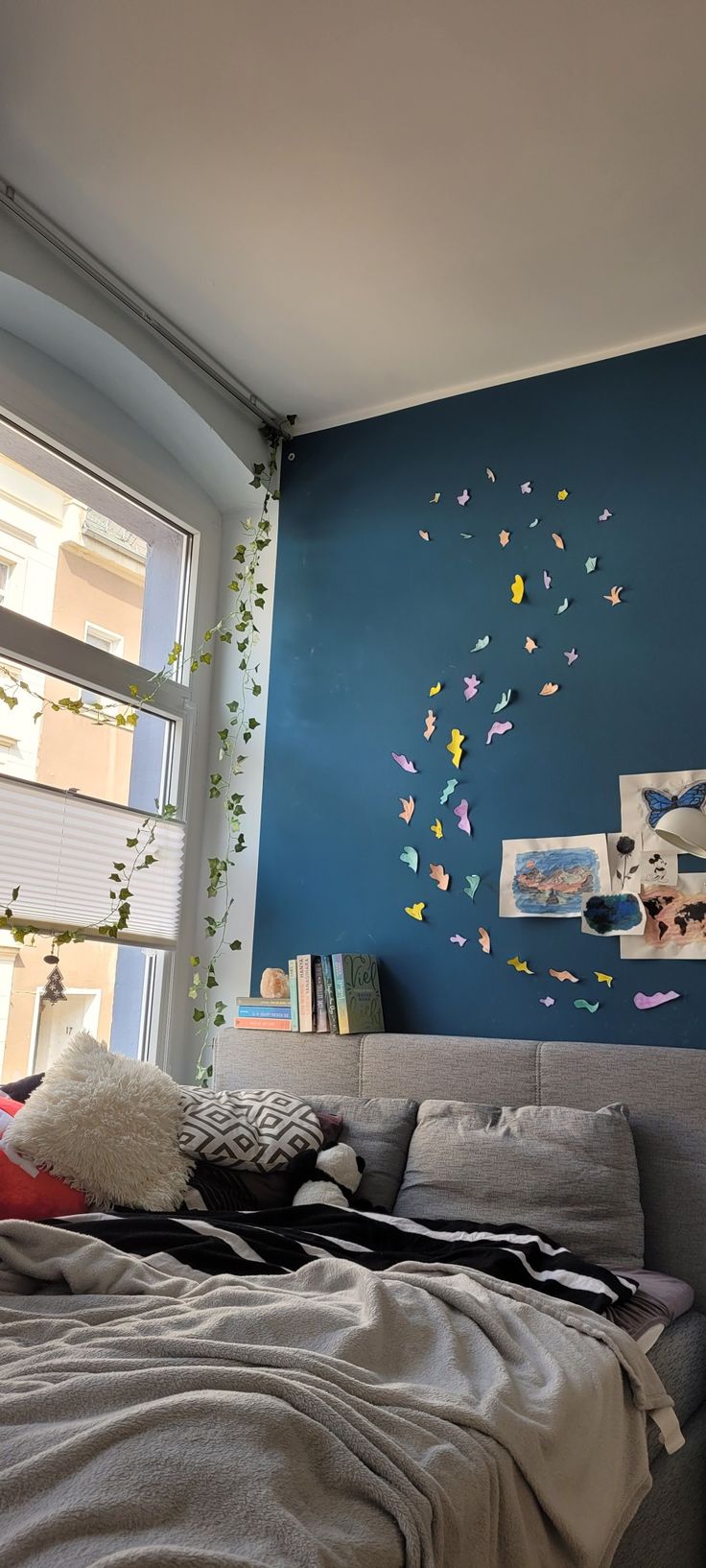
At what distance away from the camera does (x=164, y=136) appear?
2732 mm

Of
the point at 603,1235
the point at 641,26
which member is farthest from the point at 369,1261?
the point at 641,26

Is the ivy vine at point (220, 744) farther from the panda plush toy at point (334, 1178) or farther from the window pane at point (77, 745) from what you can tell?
the panda plush toy at point (334, 1178)

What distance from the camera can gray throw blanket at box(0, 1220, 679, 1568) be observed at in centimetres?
102

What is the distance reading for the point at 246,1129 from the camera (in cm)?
269

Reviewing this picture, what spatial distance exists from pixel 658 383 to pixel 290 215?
1191 millimetres

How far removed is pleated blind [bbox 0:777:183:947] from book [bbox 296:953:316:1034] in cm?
58

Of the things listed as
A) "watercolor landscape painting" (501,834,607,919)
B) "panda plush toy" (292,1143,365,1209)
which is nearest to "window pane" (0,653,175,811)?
"watercolor landscape painting" (501,834,607,919)

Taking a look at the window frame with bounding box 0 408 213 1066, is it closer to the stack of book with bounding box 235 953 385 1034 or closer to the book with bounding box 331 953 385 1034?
the stack of book with bounding box 235 953 385 1034

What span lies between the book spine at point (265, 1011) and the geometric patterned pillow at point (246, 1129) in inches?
20.0

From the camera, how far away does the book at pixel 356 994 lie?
3.23m

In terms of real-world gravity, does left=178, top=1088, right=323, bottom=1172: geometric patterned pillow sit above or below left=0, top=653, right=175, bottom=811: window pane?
below

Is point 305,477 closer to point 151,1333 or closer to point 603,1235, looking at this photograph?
point 603,1235

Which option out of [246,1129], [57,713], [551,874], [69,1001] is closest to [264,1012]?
[69,1001]

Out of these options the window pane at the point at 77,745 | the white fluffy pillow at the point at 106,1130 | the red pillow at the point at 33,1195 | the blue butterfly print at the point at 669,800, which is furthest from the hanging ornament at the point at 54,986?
the blue butterfly print at the point at 669,800
